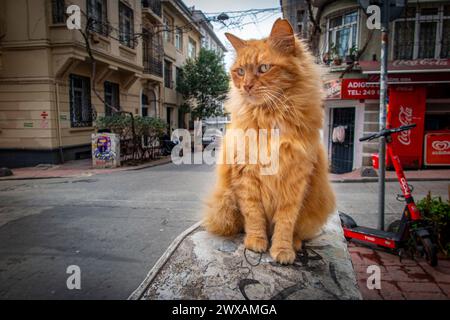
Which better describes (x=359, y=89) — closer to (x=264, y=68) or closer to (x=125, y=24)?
(x=125, y=24)

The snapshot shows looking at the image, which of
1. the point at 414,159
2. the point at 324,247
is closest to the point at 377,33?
the point at 414,159

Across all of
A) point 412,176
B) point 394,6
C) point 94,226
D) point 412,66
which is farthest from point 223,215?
point 412,66

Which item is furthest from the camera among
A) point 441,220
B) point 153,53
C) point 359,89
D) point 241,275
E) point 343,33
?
point 343,33

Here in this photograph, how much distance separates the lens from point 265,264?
1190mm

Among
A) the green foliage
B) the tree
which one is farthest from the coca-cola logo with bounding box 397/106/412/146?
the tree

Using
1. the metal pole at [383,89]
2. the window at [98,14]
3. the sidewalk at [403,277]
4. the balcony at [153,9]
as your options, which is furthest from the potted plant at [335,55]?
the balcony at [153,9]

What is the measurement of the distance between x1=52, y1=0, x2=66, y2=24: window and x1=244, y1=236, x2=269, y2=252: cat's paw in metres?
3.43

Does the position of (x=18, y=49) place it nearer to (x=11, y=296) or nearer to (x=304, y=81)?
(x=11, y=296)

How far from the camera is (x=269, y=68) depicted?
3.96 feet

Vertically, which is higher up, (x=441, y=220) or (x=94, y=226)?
(x=441, y=220)

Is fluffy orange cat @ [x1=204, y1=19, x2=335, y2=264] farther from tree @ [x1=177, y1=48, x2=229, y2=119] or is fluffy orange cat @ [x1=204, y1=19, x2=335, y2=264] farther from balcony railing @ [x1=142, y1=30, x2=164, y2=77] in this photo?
balcony railing @ [x1=142, y1=30, x2=164, y2=77]

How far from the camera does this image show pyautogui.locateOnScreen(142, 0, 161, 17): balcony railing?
1933 mm

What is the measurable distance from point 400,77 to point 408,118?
1.10 meters

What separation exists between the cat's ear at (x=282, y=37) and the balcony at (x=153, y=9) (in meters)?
1.08
